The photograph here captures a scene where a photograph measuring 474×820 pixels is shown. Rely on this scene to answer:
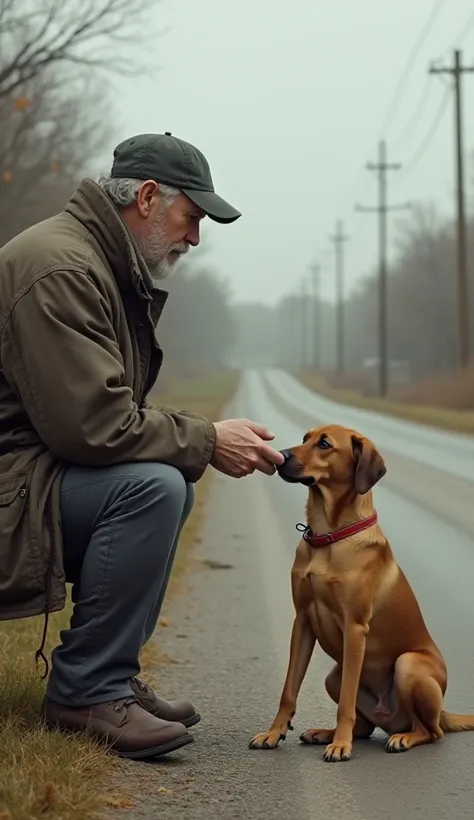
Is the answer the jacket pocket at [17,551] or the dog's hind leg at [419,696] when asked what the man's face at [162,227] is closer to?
the jacket pocket at [17,551]

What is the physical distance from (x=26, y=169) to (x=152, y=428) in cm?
3855

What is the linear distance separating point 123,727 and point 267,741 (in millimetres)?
586

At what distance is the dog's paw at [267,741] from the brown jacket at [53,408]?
94 centimetres

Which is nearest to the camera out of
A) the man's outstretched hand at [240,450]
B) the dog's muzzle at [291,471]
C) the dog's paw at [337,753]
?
the dog's paw at [337,753]

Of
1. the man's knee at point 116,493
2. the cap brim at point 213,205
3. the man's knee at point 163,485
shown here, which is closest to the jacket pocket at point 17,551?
the man's knee at point 116,493

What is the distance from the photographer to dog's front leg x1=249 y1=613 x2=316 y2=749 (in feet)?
17.2

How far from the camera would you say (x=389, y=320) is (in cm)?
9512

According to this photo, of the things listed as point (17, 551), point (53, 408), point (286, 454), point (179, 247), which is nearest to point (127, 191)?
point (179, 247)

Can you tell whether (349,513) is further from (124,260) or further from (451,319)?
(451,319)

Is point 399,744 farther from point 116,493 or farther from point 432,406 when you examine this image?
point 432,406

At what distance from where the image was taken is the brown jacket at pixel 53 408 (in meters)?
4.82

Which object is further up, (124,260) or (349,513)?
(124,260)

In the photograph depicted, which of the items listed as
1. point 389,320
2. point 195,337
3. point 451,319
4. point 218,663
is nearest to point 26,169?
point 218,663

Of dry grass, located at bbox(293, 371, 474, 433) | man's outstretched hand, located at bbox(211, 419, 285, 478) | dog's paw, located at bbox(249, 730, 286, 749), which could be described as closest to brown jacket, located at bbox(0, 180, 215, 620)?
man's outstretched hand, located at bbox(211, 419, 285, 478)
